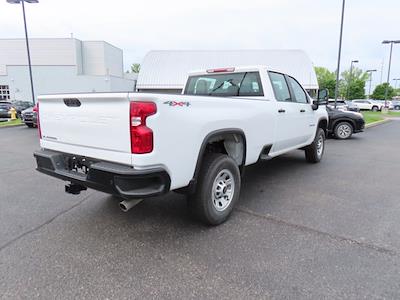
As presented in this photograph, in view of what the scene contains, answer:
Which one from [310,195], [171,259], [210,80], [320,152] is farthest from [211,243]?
[320,152]

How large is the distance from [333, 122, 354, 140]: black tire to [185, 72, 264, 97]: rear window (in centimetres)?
856

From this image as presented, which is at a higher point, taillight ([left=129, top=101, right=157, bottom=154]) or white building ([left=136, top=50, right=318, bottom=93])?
white building ([left=136, top=50, right=318, bottom=93])

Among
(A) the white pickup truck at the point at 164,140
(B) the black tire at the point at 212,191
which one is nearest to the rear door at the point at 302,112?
(A) the white pickup truck at the point at 164,140

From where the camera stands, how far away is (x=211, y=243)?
318cm

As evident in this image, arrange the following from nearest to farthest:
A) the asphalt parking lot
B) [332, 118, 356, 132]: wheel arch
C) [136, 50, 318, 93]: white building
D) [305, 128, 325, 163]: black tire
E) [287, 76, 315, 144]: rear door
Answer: the asphalt parking lot, [287, 76, 315, 144]: rear door, [305, 128, 325, 163]: black tire, [332, 118, 356, 132]: wheel arch, [136, 50, 318, 93]: white building

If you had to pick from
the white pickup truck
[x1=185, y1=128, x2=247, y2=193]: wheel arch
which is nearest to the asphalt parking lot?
the white pickup truck

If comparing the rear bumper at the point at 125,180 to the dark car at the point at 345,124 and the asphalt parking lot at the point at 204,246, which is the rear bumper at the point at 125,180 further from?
the dark car at the point at 345,124

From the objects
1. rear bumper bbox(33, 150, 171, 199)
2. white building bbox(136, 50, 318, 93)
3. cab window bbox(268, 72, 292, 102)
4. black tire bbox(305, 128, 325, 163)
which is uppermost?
white building bbox(136, 50, 318, 93)

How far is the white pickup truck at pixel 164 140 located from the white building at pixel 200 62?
2630 cm

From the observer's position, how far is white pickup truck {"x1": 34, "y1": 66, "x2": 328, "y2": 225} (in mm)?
2623

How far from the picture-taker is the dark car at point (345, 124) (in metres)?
11.7

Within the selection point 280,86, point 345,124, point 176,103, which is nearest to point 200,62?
point 345,124

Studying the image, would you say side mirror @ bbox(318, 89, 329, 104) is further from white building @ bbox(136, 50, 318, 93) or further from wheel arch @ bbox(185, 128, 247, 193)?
white building @ bbox(136, 50, 318, 93)

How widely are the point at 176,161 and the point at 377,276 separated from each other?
6.70 feet
